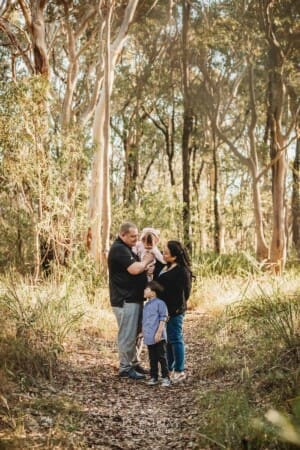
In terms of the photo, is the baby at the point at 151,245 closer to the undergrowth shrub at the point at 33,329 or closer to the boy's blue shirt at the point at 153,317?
the boy's blue shirt at the point at 153,317

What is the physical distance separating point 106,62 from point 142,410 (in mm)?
9430

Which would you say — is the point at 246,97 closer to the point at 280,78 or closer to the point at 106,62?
the point at 280,78

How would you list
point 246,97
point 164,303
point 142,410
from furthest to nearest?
point 246,97, point 164,303, point 142,410

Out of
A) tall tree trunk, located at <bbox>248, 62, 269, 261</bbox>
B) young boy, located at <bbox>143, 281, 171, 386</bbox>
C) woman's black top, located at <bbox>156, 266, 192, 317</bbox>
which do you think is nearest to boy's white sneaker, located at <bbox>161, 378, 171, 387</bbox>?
young boy, located at <bbox>143, 281, 171, 386</bbox>

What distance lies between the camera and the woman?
671 centimetres

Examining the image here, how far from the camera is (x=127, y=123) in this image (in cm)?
2511

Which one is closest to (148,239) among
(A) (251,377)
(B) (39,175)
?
(A) (251,377)

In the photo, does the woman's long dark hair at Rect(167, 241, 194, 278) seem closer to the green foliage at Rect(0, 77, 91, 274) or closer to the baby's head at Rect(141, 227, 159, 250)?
the baby's head at Rect(141, 227, 159, 250)

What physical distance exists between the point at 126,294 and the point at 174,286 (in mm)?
608

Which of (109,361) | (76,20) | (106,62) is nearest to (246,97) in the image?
(76,20)

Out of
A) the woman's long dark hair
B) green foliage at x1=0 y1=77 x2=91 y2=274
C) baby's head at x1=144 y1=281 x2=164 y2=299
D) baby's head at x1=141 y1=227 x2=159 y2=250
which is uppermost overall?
green foliage at x1=0 y1=77 x2=91 y2=274

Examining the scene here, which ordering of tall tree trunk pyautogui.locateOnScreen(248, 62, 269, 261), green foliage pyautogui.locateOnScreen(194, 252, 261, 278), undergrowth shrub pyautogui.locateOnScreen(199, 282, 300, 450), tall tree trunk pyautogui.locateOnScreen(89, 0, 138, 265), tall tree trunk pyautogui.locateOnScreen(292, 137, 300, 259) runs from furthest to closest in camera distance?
tall tree trunk pyautogui.locateOnScreen(292, 137, 300, 259)
tall tree trunk pyautogui.locateOnScreen(248, 62, 269, 261)
green foliage pyautogui.locateOnScreen(194, 252, 261, 278)
tall tree trunk pyautogui.locateOnScreen(89, 0, 138, 265)
undergrowth shrub pyautogui.locateOnScreen(199, 282, 300, 450)

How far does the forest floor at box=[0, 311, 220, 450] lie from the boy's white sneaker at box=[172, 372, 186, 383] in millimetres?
80

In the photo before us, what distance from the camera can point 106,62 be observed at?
13344mm
